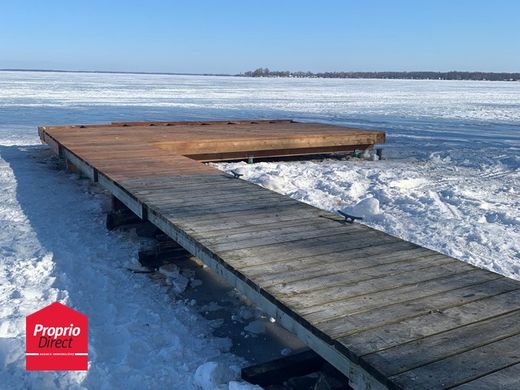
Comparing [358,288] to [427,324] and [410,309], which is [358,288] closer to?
[410,309]

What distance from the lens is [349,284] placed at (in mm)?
3008

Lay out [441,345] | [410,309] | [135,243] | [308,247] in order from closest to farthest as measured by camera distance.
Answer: [441,345] → [410,309] → [308,247] → [135,243]

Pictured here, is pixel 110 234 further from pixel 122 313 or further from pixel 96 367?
pixel 96 367

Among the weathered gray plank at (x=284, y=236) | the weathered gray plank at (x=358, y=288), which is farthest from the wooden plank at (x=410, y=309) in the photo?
the weathered gray plank at (x=284, y=236)

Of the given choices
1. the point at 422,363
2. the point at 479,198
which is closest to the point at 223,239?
the point at 422,363

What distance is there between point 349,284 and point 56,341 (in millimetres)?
1625

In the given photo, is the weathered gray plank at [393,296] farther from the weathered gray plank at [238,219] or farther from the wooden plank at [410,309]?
the weathered gray plank at [238,219]

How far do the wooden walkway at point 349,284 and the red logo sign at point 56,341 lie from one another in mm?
942

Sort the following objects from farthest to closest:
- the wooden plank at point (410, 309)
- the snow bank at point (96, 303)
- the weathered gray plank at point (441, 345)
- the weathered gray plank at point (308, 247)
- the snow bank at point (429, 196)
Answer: the snow bank at point (429, 196) < the weathered gray plank at point (308, 247) < the snow bank at point (96, 303) < the wooden plank at point (410, 309) < the weathered gray plank at point (441, 345)

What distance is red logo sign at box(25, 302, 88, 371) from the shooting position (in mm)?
2748

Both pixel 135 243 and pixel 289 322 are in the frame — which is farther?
pixel 135 243

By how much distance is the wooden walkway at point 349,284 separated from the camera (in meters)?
2.24

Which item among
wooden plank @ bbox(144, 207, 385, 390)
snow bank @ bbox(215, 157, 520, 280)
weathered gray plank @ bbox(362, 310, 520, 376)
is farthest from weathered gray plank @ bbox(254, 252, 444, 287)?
snow bank @ bbox(215, 157, 520, 280)

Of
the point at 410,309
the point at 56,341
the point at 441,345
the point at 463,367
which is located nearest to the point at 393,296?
the point at 410,309
